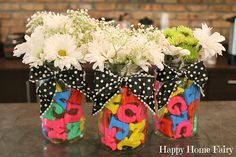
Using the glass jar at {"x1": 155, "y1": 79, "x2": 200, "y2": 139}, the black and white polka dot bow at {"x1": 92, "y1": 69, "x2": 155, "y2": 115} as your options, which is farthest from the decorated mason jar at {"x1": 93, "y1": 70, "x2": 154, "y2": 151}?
the glass jar at {"x1": 155, "y1": 79, "x2": 200, "y2": 139}

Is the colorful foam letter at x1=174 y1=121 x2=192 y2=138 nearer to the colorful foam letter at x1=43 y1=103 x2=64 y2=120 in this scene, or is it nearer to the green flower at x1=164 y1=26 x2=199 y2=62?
the green flower at x1=164 y1=26 x2=199 y2=62

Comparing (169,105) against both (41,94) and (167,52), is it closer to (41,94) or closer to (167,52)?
(167,52)

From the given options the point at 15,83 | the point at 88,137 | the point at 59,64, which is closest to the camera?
the point at 59,64

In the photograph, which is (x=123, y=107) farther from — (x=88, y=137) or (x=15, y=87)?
(x=15, y=87)

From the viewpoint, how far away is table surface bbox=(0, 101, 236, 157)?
1177mm

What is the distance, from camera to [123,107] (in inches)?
44.1

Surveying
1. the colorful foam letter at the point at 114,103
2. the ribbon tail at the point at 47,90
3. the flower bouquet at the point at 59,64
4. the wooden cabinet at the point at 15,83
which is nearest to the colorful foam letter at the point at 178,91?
the colorful foam letter at the point at 114,103

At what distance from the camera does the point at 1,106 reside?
5.12 ft

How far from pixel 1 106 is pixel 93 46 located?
2.31ft

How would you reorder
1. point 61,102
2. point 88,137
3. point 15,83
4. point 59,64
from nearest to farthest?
point 59,64 → point 61,102 → point 88,137 → point 15,83

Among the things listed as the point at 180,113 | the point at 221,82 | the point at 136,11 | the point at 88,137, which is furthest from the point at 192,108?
the point at 136,11

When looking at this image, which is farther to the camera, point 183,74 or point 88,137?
point 88,137

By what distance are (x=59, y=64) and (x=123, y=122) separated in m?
0.28

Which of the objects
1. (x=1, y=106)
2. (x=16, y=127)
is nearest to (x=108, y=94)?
(x=16, y=127)
